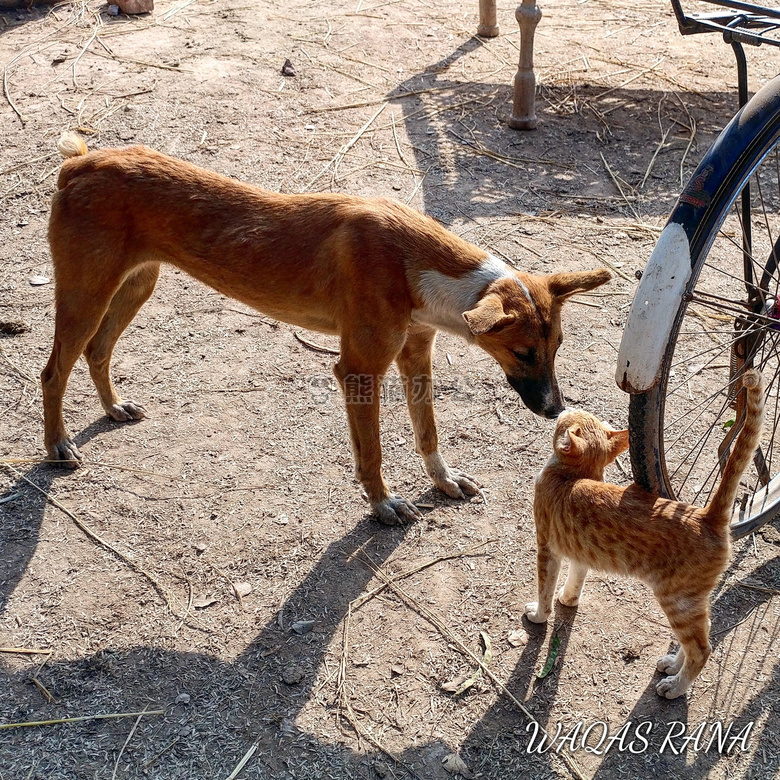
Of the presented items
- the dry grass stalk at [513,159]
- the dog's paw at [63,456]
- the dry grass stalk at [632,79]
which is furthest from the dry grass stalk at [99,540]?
the dry grass stalk at [632,79]

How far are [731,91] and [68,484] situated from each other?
7.09 metres

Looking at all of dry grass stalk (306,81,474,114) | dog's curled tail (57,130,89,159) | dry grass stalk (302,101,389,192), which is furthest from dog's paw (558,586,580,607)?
dry grass stalk (306,81,474,114)

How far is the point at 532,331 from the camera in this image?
Result: 3.75 meters

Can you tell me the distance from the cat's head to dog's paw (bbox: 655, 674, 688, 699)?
82 centimetres

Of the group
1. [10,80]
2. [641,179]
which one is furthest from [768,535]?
[10,80]

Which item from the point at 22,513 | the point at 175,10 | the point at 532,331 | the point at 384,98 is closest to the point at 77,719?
the point at 22,513

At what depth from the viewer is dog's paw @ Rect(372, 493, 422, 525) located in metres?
4.11

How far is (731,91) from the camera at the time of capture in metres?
8.05

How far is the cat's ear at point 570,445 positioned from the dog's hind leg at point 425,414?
3.77 feet

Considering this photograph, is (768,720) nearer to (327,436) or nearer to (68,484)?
(327,436)

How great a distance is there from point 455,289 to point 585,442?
1020 mm

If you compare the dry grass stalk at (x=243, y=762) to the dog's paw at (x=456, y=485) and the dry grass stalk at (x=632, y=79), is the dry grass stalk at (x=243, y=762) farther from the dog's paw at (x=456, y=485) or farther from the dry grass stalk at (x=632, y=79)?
the dry grass stalk at (x=632, y=79)

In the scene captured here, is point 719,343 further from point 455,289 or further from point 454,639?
point 454,639

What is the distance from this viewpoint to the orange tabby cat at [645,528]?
2875mm
